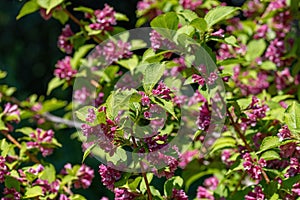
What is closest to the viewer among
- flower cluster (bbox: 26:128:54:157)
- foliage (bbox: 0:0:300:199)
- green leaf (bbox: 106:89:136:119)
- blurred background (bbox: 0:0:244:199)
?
green leaf (bbox: 106:89:136:119)

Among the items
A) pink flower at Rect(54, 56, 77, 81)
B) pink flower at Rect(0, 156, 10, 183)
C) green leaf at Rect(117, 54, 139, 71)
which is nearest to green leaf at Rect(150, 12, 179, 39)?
green leaf at Rect(117, 54, 139, 71)

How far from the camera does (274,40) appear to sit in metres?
2.48

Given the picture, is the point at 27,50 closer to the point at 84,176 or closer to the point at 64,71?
the point at 64,71

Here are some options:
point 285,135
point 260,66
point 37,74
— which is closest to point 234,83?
point 260,66

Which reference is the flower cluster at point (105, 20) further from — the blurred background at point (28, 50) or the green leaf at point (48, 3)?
the blurred background at point (28, 50)

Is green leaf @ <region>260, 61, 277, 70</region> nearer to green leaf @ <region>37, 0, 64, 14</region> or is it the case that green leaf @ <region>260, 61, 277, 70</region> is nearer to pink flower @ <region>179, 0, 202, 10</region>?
pink flower @ <region>179, 0, 202, 10</region>

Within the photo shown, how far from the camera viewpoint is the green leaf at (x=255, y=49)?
2480 millimetres

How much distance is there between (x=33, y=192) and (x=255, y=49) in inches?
48.5

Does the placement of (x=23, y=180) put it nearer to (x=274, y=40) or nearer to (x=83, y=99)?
(x=83, y=99)

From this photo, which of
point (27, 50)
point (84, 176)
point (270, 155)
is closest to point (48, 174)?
point (84, 176)

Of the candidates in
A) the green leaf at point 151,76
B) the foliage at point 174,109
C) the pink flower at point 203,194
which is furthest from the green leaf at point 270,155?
the pink flower at point 203,194

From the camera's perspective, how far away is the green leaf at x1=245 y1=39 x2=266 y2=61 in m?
2.48

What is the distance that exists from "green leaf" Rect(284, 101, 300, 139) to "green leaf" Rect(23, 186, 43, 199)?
864 mm

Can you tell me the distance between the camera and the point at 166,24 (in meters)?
1.75
